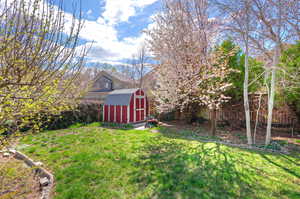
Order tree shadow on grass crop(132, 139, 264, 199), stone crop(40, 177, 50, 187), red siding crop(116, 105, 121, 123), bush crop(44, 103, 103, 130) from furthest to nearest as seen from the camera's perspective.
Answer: red siding crop(116, 105, 121, 123), bush crop(44, 103, 103, 130), stone crop(40, 177, 50, 187), tree shadow on grass crop(132, 139, 264, 199)

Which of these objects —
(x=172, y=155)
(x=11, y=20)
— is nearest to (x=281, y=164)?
(x=172, y=155)

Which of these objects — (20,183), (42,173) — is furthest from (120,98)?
(20,183)

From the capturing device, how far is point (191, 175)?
9.57 feet

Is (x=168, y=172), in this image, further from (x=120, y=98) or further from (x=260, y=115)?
(x=260, y=115)

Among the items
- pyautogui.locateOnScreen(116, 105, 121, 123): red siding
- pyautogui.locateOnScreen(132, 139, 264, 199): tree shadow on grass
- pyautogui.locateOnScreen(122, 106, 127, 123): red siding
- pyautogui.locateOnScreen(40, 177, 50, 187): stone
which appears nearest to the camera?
pyautogui.locateOnScreen(132, 139, 264, 199): tree shadow on grass

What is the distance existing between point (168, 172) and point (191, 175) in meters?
0.46

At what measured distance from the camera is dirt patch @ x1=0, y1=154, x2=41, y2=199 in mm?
2424

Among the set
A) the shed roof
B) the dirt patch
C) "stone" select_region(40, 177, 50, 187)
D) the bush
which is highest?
the shed roof

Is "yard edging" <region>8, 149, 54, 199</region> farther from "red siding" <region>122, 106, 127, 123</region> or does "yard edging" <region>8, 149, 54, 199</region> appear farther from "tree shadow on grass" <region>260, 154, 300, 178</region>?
"red siding" <region>122, 106, 127, 123</region>

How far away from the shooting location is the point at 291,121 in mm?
7641

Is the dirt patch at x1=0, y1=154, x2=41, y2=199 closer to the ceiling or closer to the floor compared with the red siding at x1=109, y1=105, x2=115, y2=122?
closer to the floor

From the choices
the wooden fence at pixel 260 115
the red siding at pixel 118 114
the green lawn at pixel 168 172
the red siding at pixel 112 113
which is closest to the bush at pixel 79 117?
the red siding at pixel 112 113

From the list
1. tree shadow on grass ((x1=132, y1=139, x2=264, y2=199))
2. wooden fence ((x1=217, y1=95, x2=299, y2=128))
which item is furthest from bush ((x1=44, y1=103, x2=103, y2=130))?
wooden fence ((x1=217, y1=95, x2=299, y2=128))

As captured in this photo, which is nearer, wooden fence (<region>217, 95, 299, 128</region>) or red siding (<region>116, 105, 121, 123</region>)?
wooden fence (<region>217, 95, 299, 128</region>)
